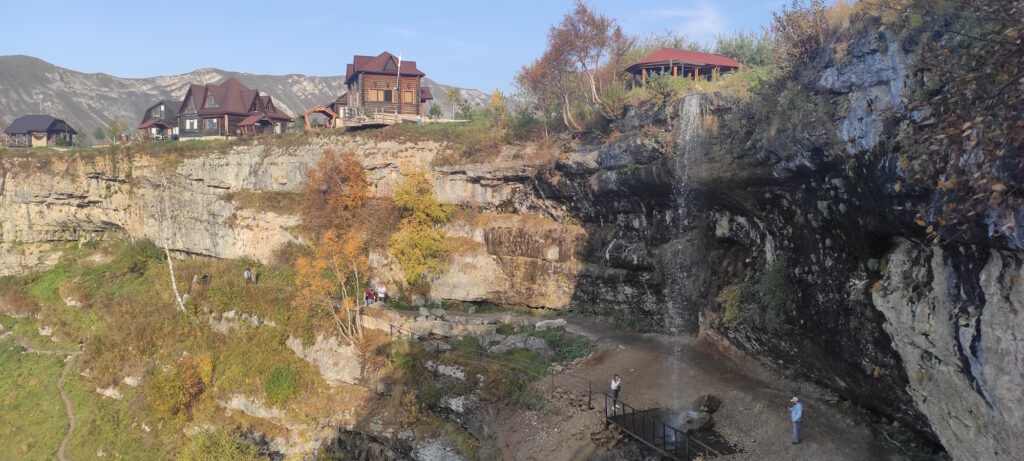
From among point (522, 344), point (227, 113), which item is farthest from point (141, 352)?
point (227, 113)

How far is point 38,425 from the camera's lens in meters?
30.2

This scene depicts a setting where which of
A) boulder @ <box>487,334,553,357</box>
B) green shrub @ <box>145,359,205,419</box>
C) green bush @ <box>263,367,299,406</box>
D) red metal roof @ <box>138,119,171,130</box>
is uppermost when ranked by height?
red metal roof @ <box>138,119,171,130</box>

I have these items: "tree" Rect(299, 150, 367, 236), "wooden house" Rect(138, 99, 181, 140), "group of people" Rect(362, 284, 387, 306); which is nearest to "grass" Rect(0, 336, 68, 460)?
"tree" Rect(299, 150, 367, 236)

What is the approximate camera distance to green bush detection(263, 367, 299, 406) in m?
25.9

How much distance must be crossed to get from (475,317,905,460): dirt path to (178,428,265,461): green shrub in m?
11.7

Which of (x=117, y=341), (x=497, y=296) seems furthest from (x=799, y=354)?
(x=117, y=341)

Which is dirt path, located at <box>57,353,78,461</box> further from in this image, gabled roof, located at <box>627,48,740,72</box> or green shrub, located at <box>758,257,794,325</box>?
gabled roof, located at <box>627,48,740,72</box>

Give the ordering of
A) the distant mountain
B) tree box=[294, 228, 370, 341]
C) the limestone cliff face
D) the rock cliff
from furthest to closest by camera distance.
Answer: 1. the distant mountain
2. tree box=[294, 228, 370, 341]
3. the rock cliff
4. the limestone cliff face

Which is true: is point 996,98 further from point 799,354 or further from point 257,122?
point 257,122

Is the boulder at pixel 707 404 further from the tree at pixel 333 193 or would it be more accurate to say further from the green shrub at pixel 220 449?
the tree at pixel 333 193

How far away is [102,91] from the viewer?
9731cm

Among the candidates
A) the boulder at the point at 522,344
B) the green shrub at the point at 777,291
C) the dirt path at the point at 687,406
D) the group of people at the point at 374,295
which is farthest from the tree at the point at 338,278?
the green shrub at the point at 777,291

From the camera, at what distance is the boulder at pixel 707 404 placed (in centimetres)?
1664

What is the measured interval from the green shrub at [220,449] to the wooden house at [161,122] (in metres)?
36.0
